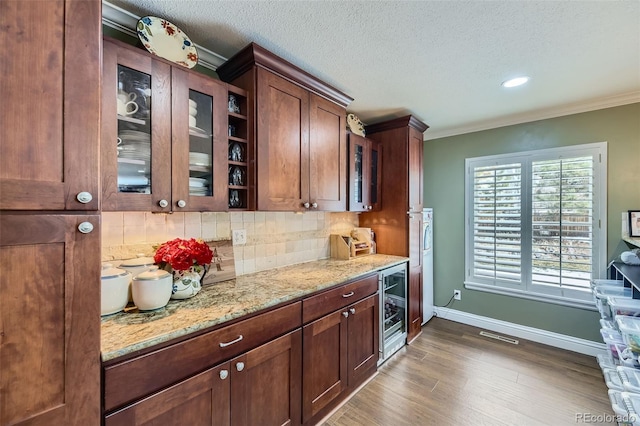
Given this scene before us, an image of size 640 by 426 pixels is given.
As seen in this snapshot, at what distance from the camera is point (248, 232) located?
82.1 inches

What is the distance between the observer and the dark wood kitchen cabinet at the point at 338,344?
1.71 m

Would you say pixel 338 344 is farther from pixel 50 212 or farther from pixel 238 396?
pixel 50 212

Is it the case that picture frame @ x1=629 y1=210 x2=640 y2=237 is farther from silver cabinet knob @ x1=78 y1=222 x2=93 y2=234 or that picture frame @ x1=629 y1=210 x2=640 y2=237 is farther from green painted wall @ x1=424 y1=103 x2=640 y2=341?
silver cabinet knob @ x1=78 y1=222 x2=93 y2=234

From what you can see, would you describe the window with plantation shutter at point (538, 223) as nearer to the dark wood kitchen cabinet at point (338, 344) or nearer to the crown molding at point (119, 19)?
the dark wood kitchen cabinet at point (338, 344)

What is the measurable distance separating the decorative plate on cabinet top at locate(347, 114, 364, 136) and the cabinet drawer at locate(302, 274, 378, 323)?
1.49 m

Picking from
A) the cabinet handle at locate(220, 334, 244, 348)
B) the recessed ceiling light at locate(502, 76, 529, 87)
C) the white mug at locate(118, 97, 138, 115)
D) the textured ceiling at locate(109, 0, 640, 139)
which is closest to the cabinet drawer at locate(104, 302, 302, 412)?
the cabinet handle at locate(220, 334, 244, 348)

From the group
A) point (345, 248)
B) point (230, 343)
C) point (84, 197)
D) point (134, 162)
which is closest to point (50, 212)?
point (84, 197)

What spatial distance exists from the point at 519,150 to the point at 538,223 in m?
0.82

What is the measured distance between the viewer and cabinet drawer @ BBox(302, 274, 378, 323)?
5.61ft

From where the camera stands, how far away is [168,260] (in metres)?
1.39

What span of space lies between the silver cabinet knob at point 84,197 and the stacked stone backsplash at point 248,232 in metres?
0.67

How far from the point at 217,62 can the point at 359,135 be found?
146cm

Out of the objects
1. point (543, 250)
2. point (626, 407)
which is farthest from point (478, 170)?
point (626, 407)

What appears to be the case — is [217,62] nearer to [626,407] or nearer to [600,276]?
[626,407]
